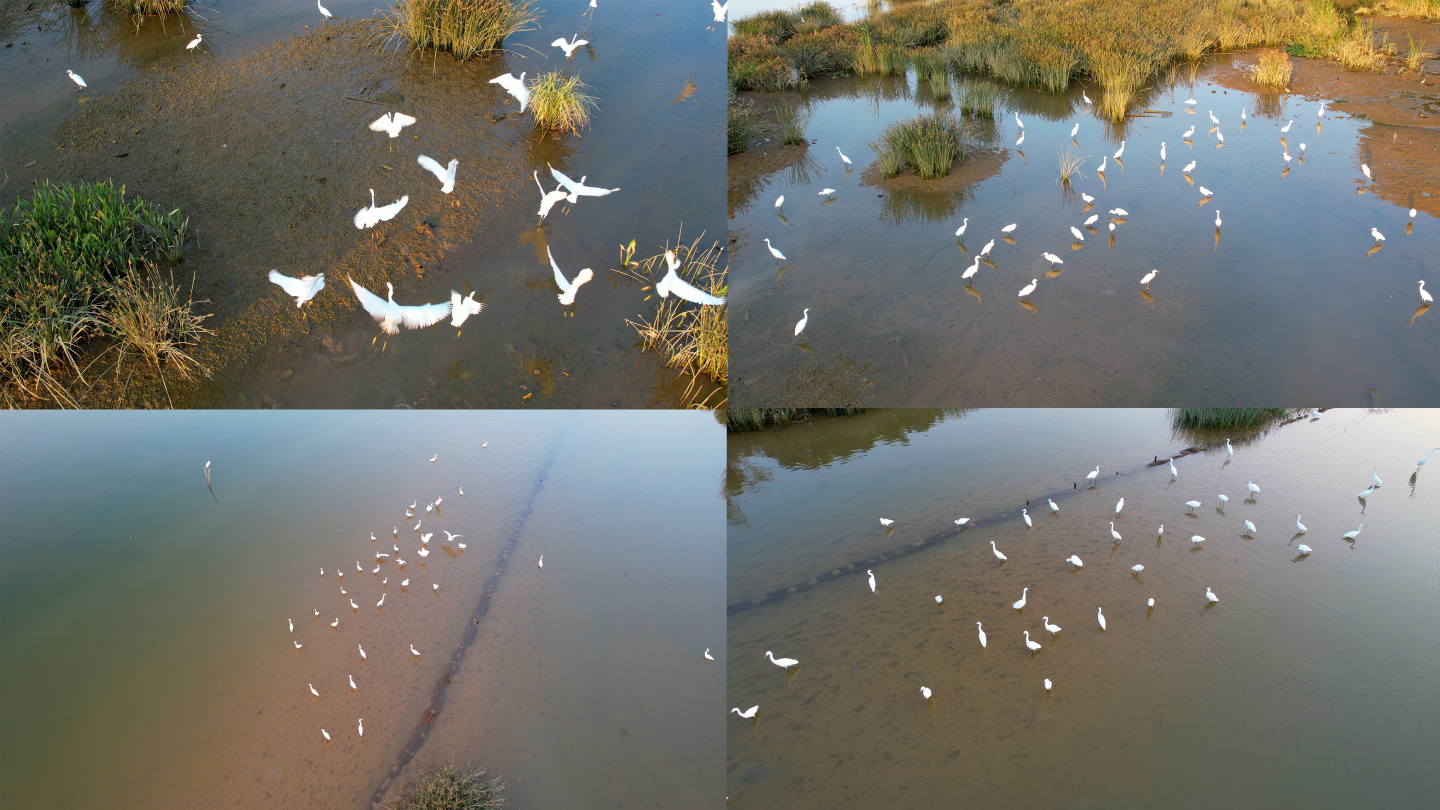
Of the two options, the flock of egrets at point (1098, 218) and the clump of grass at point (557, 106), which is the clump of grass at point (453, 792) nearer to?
the flock of egrets at point (1098, 218)

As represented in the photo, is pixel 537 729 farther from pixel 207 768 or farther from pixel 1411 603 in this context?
pixel 1411 603

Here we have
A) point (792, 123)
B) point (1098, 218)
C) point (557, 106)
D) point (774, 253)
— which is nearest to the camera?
point (557, 106)

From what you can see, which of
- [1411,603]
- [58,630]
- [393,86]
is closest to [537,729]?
[58,630]

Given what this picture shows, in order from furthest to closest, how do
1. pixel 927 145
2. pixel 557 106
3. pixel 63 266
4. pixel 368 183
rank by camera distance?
pixel 927 145 → pixel 557 106 → pixel 368 183 → pixel 63 266

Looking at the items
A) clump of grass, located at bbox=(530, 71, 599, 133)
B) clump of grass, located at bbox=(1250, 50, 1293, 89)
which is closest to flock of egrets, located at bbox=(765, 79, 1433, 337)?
clump of grass, located at bbox=(1250, 50, 1293, 89)

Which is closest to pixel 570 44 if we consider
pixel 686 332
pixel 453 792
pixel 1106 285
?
pixel 686 332

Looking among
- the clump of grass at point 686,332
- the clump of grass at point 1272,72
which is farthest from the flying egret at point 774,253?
the clump of grass at point 1272,72

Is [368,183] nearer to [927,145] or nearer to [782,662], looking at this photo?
[782,662]
